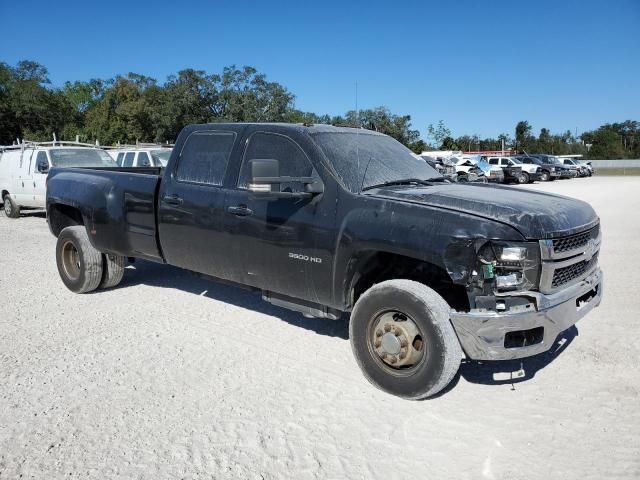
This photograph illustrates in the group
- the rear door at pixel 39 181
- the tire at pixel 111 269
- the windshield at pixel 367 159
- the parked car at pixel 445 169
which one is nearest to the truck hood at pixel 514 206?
the windshield at pixel 367 159

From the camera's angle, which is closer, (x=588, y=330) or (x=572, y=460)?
(x=572, y=460)

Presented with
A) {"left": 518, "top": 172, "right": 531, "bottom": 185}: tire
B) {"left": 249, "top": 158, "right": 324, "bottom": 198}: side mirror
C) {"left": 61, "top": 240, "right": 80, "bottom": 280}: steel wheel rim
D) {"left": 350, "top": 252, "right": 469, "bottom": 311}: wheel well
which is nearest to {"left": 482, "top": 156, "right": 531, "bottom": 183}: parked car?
{"left": 518, "top": 172, "right": 531, "bottom": 185}: tire

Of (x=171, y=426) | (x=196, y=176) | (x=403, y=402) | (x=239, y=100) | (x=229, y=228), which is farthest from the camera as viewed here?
(x=239, y=100)

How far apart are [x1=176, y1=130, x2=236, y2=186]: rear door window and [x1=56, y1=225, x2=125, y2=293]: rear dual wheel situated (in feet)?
5.92

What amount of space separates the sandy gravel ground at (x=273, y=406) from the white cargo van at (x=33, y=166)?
800cm

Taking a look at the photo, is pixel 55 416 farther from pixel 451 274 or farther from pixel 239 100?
pixel 239 100

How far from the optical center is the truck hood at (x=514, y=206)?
11.7 feet

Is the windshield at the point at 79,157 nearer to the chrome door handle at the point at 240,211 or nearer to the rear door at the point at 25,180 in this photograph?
the rear door at the point at 25,180

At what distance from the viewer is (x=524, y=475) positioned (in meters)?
2.96

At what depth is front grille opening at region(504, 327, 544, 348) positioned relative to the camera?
356cm

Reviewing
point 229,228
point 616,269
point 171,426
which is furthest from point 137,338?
point 616,269

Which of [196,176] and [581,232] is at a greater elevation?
[196,176]

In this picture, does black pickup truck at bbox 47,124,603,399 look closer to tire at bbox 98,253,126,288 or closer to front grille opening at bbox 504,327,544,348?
front grille opening at bbox 504,327,544,348

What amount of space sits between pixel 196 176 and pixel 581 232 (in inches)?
133
